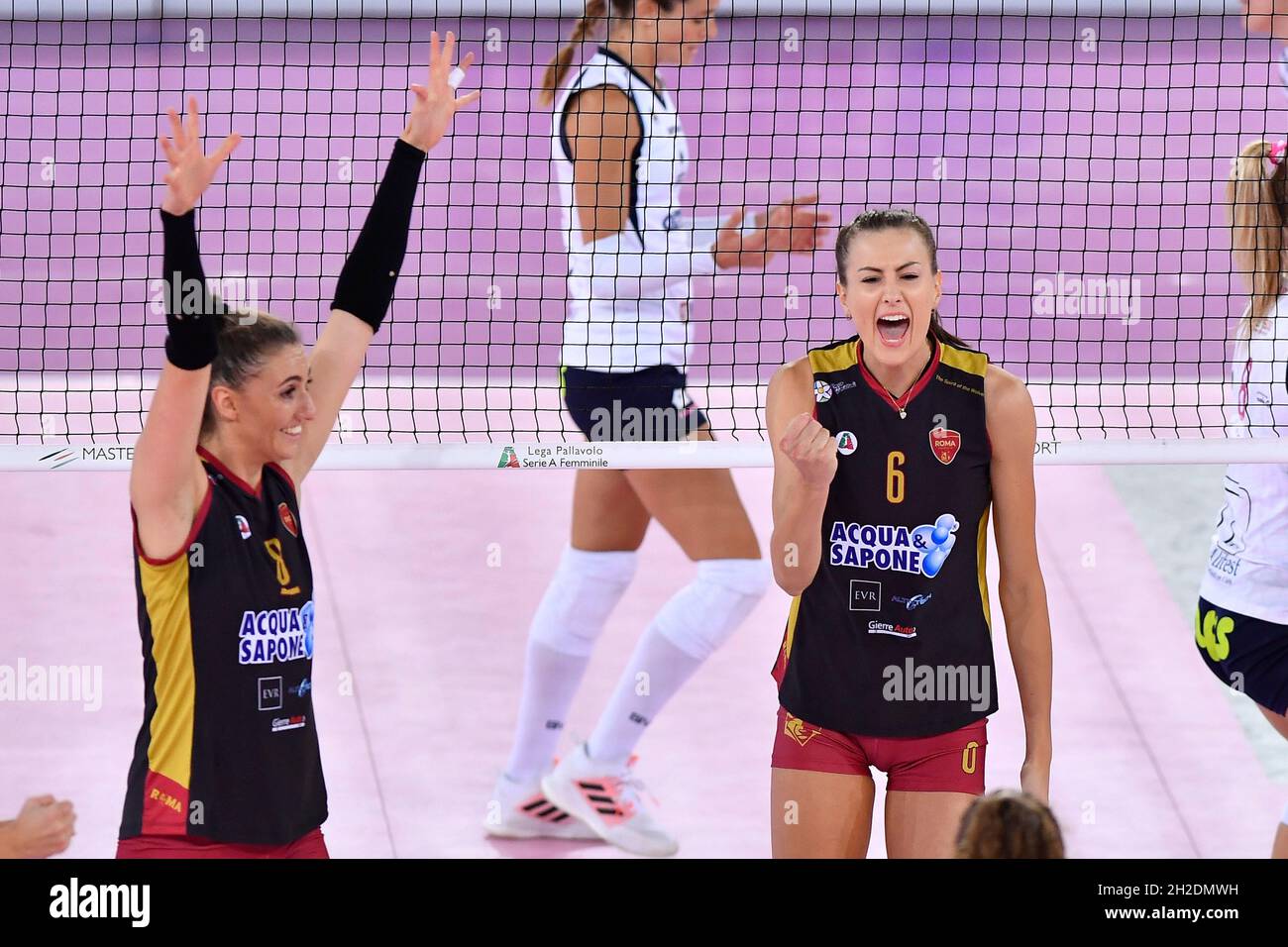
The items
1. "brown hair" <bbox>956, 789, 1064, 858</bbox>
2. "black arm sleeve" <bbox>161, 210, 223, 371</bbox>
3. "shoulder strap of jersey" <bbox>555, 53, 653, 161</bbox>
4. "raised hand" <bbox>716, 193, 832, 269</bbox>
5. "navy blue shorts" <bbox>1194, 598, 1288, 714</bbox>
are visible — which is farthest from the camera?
"raised hand" <bbox>716, 193, 832, 269</bbox>

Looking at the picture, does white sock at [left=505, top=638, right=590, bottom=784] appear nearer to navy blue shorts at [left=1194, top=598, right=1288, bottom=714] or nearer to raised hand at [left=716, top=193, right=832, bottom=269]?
raised hand at [left=716, top=193, right=832, bottom=269]

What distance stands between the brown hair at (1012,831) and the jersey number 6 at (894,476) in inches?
42.8

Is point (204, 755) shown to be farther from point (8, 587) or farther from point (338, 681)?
point (8, 587)

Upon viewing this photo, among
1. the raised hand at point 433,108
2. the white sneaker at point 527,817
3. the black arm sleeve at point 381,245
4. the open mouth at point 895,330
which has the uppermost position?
the raised hand at point 433,108

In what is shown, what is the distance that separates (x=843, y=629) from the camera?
12.9ft

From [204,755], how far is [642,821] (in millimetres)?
2339

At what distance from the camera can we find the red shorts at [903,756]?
389 cm

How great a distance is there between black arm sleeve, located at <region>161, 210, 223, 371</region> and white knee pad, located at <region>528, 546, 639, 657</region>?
246cm

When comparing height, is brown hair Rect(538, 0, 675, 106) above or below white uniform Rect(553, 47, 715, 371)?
above

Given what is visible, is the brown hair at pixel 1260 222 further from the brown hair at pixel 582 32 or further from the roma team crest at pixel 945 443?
the brown hair at pixel 582 32

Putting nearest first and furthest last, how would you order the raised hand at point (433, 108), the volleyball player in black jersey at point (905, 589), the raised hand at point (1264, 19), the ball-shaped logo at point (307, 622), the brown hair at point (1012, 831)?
the brown hair at point (1012, 831), the ball-shaped logo at point (307, 622), the volleyball player in black jersey at point (905, 589), the raised hand at point (433, 108), the raised hand at point (1264, 19)

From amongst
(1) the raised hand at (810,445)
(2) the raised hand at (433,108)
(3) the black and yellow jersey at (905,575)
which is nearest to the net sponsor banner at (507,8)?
(2) the raised hand at (433,108)

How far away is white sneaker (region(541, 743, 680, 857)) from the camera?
5.68m

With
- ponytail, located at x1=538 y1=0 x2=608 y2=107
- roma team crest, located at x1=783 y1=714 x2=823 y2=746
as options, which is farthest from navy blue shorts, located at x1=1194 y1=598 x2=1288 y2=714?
ponytail, located at x1=538 y1=0 x2=608 y2=107
